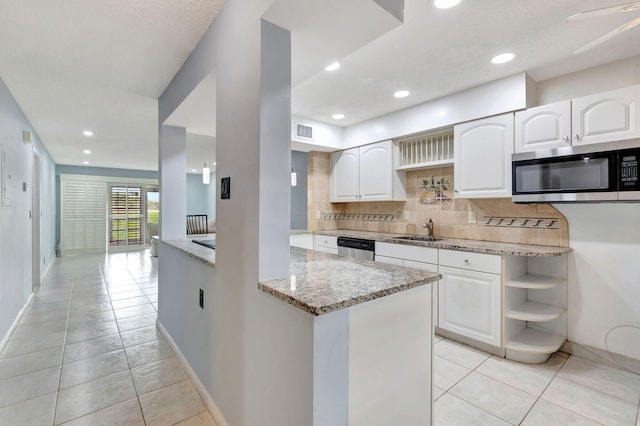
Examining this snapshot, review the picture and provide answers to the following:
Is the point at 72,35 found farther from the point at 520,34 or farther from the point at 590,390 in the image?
the point at 590,390

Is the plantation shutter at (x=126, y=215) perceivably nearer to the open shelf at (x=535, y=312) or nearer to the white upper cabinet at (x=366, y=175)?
the white upper cabinet at (x=366, y=175)

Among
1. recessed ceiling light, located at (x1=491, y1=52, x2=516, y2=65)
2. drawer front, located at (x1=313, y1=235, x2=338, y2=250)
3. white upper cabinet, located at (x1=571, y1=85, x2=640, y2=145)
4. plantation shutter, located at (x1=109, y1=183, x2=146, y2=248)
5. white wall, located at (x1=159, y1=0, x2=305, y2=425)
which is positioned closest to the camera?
white wall, located at (x1=159, y1=0, x2=305, y2=425)

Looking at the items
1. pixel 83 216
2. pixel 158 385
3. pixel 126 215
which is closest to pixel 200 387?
pixel 158 385

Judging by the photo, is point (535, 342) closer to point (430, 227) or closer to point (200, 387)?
point (430, 227)

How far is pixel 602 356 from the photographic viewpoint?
2328 mm

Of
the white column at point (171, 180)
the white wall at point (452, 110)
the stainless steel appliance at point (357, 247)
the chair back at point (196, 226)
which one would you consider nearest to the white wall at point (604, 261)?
the white wall at point (452, 110)

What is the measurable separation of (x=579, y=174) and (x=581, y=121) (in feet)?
1.42

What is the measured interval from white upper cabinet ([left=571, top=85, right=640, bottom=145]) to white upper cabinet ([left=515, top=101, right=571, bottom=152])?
55 mm

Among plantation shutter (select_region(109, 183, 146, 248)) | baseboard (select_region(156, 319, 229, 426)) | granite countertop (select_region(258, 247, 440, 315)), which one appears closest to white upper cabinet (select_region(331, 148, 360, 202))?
granite countertop (select_region(258, 247, 440, 315))

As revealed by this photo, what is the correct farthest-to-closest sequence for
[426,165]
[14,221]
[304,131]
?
[304,131] → [426,165] → [14,221]

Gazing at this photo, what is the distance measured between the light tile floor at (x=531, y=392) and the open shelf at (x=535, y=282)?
0.61m

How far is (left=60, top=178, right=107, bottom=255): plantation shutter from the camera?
7.54 m

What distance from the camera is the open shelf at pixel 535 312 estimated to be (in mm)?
2314

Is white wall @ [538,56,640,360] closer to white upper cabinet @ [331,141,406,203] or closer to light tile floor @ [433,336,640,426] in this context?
light tile floor @ [433,336,640,426]
